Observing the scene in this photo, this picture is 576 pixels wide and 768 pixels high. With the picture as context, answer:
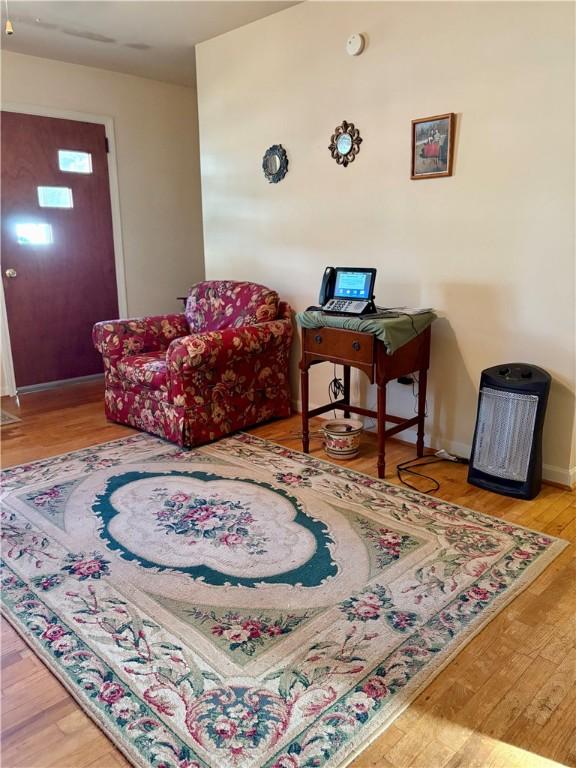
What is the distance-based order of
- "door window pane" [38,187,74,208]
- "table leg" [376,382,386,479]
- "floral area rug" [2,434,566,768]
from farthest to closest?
"door window pane" [38,187,74,208] → "table leg" [376,382,386,479] → "floral area rug" [2,434,566,768]

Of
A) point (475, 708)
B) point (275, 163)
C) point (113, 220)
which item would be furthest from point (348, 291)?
point (113, 220)

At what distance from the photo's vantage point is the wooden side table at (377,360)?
2754 mm

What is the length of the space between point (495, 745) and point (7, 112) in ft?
15.6

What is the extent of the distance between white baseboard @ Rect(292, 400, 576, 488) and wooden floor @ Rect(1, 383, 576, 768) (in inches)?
25.7

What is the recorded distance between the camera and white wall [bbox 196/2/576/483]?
2559 millimetres

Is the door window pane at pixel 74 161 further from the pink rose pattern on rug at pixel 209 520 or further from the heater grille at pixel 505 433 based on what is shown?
the heater grille at pixel 505 433

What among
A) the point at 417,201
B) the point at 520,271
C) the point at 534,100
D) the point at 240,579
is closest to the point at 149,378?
the point at 240,579

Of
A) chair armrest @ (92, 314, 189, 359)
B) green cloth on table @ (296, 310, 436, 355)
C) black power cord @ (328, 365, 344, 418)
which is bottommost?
black power cord @ (328, 365, 344, 418)

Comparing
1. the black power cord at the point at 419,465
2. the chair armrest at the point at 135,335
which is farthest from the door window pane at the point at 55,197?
the black power cord at the point at 419,465

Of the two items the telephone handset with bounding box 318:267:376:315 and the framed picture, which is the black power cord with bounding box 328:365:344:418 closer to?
the telephone handset with bounding box 318:267:376:315

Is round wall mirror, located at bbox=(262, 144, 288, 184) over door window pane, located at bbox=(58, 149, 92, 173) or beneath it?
beneath

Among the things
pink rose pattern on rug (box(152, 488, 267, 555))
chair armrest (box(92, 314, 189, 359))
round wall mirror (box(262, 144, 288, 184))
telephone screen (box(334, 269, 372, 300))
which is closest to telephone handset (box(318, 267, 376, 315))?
telephone screen (box(334, 269, 372, 300))

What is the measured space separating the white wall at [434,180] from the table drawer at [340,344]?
0.55 m

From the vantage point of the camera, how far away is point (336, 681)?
1584mm
